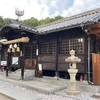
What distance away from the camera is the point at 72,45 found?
9.84 m

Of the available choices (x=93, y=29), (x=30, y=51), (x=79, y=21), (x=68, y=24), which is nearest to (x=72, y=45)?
(x=68, y=24)

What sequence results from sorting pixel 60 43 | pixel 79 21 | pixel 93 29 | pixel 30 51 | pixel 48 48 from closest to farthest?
pixel 93 29 → pixel 79 21 → pixel 60 43 → pixel 48 48 → pixel 30 51

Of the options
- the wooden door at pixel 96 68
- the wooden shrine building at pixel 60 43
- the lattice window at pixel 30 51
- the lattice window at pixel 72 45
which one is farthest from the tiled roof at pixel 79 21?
the wooden door at pixel 96 68

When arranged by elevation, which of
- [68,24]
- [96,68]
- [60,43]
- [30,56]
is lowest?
[96,68]

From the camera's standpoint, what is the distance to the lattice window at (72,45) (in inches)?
369

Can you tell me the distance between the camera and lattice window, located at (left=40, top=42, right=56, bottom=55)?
36.7ft

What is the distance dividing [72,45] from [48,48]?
232 cm

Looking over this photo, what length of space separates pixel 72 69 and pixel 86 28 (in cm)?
248

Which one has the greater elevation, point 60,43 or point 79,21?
point 79,21

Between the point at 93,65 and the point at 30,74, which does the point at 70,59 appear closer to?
the point at 93,65

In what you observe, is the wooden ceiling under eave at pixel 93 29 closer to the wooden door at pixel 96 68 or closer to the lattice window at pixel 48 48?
the wooden door at pixel 96 68

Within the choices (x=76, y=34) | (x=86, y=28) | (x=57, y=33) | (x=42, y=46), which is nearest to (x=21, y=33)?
(x=42, y=46)

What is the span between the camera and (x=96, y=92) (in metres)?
7.77

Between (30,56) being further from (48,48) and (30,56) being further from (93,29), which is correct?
(93,29)
